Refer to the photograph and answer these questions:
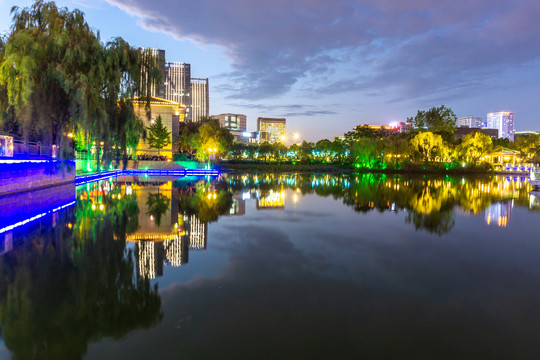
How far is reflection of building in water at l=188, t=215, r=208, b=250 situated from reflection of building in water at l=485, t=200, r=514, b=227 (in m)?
8.13

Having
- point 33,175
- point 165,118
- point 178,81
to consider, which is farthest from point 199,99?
point 33,175

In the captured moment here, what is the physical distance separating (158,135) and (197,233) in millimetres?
43995

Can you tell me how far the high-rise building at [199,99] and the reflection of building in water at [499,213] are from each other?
17192 centimetres

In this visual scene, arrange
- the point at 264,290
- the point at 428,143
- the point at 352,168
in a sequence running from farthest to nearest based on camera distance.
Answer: the point at 352,168
the point at 428,143
the point at 264,290

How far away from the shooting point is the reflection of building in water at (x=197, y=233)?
305 inches

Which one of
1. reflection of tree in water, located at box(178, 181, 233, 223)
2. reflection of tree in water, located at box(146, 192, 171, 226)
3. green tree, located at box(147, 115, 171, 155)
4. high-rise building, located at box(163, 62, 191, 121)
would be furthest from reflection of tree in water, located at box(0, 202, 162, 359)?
high-rise building, located at box(163, 62, 191, 121)

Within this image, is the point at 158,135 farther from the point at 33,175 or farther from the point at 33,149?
the point at 33,149

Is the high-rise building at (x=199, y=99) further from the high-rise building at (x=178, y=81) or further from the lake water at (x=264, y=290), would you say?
the lake water at (x=264, y=290)

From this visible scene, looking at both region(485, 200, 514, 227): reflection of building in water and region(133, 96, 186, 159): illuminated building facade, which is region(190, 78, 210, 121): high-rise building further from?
region(485, 200, 514, 227): reflection of building in water

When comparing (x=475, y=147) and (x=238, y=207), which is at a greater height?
(x=475, y=147)

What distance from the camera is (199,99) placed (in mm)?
180625

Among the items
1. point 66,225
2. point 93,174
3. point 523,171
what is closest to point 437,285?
point 66,225

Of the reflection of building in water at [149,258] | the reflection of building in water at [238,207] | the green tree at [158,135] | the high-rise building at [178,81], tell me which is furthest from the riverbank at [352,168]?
the high-rise building at [178,81]

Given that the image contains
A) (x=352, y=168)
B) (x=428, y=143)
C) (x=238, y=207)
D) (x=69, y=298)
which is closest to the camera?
(x=69, y=298)
